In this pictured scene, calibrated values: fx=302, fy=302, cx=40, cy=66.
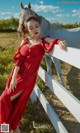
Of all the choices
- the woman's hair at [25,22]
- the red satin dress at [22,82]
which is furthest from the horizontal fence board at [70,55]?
the woman's hair at [25,22]

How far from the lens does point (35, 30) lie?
2695 mm

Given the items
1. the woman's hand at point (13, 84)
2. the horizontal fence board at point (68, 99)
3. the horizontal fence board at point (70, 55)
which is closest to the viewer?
the horizontal fence board at point (70, 55)

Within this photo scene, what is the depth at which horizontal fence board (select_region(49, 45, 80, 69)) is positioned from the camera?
1.97 meters

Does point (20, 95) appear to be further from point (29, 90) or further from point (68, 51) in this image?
point (68, 51)

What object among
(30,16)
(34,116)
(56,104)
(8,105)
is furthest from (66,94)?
(56,104)

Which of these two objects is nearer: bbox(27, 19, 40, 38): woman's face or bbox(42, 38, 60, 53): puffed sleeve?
bbox(42, 38, 60, 53): puffed sleeve

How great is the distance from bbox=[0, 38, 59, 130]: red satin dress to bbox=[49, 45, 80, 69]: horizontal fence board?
243 millimetres

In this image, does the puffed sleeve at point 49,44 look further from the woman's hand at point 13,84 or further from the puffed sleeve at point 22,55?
the woman's hand at point 13,84

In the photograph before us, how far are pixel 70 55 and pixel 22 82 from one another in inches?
28.8

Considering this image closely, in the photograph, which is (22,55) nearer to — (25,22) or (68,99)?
(25,22)

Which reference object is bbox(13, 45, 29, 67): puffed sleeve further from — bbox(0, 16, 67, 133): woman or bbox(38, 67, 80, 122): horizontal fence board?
bbox(38, 67, 80, 122): horizontal fence board

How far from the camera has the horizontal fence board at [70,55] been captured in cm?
197

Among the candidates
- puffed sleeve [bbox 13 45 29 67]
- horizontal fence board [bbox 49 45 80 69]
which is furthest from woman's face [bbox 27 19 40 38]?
horizontal fence board [bbox 49 45 80 69]

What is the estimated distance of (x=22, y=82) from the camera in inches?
106
